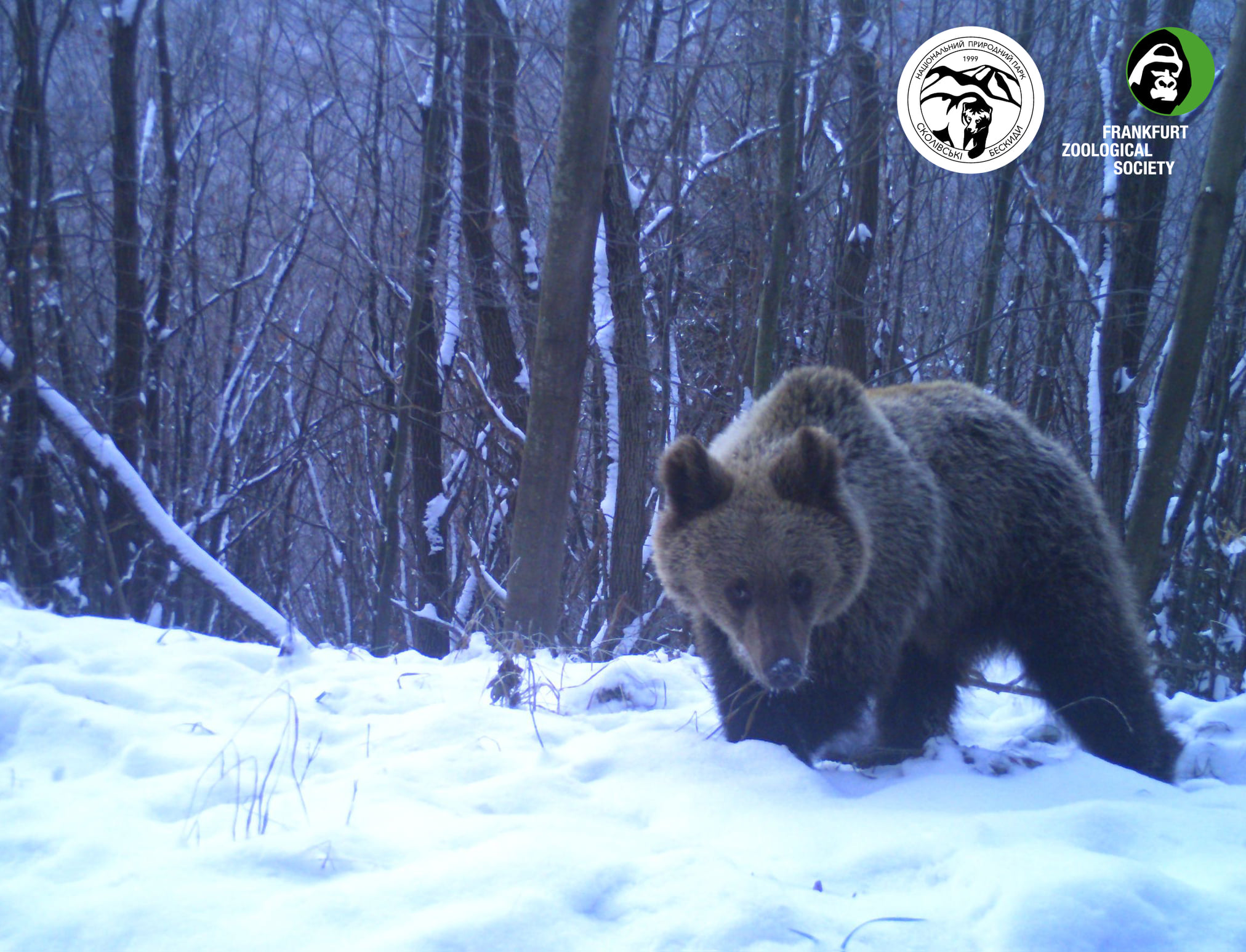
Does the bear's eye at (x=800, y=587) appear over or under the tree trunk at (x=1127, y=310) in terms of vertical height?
under

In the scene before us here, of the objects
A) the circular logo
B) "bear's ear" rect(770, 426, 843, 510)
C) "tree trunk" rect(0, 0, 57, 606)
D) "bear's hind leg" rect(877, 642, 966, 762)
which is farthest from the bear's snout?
"tree trunk" rect(0, 0, 57, 606)

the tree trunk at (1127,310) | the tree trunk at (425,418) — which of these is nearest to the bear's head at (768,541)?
the tree trunk at (425,418)

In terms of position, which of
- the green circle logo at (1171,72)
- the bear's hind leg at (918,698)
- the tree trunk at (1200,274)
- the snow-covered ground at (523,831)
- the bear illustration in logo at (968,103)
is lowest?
the bear's hind leg at (918,698)

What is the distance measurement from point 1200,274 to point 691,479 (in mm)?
4623

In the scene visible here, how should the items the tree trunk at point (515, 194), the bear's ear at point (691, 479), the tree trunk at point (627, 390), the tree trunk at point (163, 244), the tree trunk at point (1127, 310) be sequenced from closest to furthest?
1. the bear's ear at point (691, 479)
2. the tree trunk at point (1127, 310)
3. the tree trunk at point (627, 390)
4. the tree trunk at point (515, 194)
5. the tree trunk at point (163, 244)

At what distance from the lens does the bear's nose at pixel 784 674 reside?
3260 mm

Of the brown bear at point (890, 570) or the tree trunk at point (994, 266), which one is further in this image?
the tree trunk at point (994, 266)

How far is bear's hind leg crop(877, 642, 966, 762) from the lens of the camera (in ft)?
14.9

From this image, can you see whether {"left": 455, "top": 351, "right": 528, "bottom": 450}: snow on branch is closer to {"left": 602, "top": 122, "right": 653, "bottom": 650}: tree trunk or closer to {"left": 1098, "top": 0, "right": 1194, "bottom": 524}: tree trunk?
{"left": 602, "top": 122, "right": 653, "bottom": 650}: tree trunk

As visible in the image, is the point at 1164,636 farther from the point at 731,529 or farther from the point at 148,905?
the point at 148,905

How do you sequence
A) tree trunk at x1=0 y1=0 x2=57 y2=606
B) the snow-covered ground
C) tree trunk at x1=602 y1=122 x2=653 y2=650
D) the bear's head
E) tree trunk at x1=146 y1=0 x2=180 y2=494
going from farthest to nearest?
tree trunk at x1=146 y1=0 x2=180 y2=494, tree trunk at x1=602 y1=122 x2=653 y2=650, tree trunk at x1=0 y1=0 x2=57 y2=606, the bear's head, the snow-covered ground

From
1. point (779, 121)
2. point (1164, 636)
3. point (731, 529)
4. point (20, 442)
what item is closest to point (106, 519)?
point (20, 442)

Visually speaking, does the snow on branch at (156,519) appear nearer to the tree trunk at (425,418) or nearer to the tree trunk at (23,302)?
the tree trunk at (23,302)

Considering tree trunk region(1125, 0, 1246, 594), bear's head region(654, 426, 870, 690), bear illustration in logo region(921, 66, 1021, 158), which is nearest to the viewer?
bear's head region(654, 426, 870, 690)
